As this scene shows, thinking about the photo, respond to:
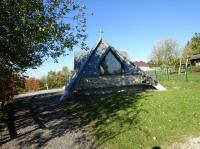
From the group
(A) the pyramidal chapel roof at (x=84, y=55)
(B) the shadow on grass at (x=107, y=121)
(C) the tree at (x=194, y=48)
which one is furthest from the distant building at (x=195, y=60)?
(B) the shadow on grass at (x=107, y=121)

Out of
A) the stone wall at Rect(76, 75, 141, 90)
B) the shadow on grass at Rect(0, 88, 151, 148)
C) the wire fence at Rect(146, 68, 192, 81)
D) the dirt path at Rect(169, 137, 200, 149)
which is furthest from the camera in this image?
the wire fence at Rect(146, 68, 192, 81)

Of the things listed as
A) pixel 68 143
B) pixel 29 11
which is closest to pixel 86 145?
pixel 68 143

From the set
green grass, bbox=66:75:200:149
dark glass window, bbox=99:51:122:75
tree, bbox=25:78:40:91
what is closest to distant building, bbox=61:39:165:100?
dark glass window, bbox=99:51:122:75

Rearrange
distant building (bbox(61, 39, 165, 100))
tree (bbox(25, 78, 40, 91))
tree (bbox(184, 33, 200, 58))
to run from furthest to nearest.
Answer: tree (bbox(184, 33, 200, 58)) → tree (bbox(25, 78, 40, 91)) → distant building (bbox(61, 39, 165, 100))

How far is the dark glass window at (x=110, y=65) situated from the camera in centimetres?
2398

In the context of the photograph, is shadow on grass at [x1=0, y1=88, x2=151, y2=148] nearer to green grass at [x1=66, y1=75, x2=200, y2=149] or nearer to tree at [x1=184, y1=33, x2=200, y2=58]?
green grass at [x1=66, y1=75, x2=200, y2=149]

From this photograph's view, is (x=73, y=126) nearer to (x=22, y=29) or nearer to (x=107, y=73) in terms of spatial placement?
(x=22, y=29)

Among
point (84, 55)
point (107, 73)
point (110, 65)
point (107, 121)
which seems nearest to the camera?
point (107, 121)

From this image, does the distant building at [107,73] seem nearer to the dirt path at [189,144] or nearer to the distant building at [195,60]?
the dirt path at [189,144]

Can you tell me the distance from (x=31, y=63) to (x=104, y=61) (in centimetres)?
902

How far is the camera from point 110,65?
24.0 metres

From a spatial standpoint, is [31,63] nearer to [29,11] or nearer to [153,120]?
[29,11]

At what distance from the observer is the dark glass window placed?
24.0 m

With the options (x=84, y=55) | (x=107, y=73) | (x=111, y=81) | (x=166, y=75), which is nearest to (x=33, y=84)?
(x=84, y=55)
